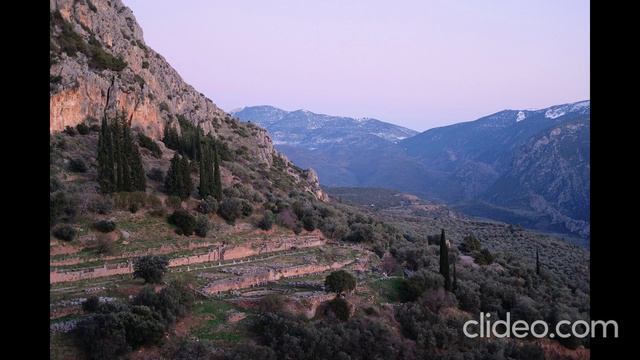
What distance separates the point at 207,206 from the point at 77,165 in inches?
362

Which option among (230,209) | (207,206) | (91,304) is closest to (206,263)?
(207,206)

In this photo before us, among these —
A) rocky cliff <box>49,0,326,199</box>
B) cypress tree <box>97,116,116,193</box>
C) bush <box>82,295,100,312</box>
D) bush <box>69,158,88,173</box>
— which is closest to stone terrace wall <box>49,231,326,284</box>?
bush <box>82,295,100,312</box>

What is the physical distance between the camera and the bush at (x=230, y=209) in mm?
37312

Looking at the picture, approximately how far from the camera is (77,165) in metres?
36.0

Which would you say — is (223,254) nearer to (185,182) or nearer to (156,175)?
(185,182)

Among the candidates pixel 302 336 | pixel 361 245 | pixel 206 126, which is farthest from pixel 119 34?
pixel 302 336

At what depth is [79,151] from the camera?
125ft

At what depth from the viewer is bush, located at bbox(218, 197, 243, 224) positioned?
37.3m

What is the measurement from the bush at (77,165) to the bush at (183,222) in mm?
8016

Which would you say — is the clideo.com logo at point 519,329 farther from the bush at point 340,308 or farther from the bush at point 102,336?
the bush at point 102,336

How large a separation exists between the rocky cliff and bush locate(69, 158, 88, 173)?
16.1 ft

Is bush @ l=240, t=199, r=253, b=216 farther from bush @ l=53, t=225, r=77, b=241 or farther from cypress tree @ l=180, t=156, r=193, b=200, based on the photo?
bush @ l=53, t=225, r=77, b=241
